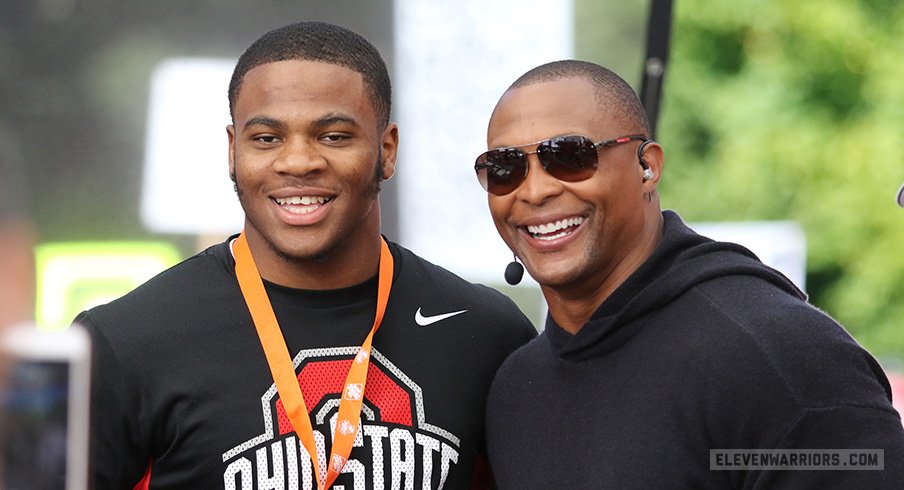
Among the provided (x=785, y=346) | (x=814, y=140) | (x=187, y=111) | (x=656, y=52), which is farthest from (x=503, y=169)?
(x=814, y=140)

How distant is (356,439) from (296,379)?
20 centimetres

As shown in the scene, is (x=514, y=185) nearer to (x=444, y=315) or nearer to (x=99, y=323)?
(x=444, y=315)

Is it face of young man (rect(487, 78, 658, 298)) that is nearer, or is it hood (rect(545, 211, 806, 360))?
hood (rect(545, 211, 806, 360))

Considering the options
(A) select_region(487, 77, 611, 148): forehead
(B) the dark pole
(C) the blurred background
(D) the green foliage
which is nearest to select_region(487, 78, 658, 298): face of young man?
(A) select_region(487, 77, 611, 148): forehead

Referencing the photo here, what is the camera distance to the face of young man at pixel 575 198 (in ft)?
9.09

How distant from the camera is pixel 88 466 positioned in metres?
1.33

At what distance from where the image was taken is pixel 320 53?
303 cm

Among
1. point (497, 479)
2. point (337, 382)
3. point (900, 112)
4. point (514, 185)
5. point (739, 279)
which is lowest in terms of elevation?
point (497, 479)

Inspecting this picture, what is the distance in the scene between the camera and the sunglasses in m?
2.73

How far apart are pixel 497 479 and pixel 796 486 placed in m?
0.85

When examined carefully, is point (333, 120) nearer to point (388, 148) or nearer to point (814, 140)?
point (388, 148)

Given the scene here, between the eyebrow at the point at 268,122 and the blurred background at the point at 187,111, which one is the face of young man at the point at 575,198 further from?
the blurred background at the point at 187,111

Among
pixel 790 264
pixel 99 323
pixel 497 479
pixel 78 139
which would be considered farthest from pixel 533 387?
pixel 790 264

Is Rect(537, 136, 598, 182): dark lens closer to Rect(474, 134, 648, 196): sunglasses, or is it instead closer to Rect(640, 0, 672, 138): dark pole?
Rect(474, 134, 648, 196): sunglasses
